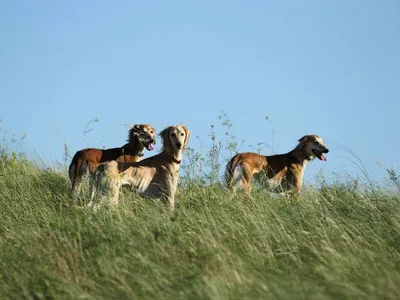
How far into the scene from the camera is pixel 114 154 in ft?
39.3

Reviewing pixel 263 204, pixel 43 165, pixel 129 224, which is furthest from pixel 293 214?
pixel 43 165

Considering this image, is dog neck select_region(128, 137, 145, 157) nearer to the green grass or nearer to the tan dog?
the tan dog

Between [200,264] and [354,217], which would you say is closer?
[200,264]

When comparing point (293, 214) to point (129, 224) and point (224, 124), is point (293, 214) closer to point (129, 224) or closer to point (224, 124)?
point (129, 224)

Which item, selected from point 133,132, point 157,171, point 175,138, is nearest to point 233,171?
point 175,138

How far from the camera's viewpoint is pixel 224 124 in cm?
1152

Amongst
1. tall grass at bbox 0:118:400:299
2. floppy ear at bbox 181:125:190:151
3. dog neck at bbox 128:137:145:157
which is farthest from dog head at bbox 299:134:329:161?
dog neck at bbox 128:137:145:157

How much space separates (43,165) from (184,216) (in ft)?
18.1

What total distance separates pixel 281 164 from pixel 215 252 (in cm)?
607

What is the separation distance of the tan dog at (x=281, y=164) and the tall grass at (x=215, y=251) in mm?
1849

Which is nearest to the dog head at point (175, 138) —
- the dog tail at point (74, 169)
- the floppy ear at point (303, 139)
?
the dog tail at point (74, 169)

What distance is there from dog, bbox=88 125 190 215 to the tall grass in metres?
0.46

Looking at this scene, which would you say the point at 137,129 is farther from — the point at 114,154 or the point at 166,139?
the point at 166,139

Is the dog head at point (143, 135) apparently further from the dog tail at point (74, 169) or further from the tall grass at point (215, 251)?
the tall grass at point (215, 251)
